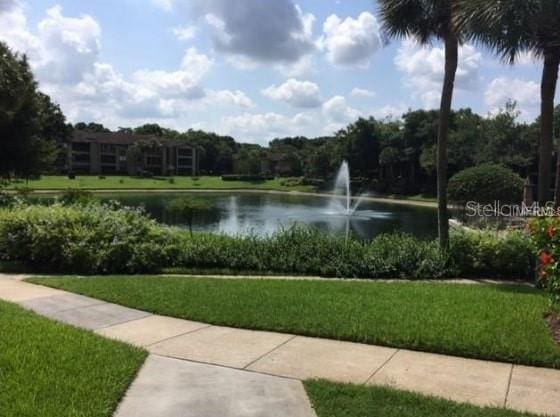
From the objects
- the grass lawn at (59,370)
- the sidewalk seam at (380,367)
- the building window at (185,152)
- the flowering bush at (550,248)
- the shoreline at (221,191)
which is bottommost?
the shoreline at (221,191)

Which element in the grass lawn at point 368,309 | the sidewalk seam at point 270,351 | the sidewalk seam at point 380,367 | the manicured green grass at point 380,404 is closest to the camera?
the manicured green grass at point 380,404

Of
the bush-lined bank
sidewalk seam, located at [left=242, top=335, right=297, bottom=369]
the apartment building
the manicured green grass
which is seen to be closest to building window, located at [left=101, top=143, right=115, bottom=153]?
the apartment building

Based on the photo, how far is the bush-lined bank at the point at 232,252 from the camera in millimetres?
11323

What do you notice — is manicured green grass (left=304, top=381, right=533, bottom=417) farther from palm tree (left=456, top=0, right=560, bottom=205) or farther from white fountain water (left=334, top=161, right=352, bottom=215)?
white fountain water (left=334, top=161, right=352, bottom=215)

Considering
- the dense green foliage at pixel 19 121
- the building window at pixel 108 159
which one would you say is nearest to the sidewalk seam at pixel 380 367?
the dense green foliage at pixel 19 121

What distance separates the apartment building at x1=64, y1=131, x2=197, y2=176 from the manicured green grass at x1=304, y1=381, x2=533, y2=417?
335 feet

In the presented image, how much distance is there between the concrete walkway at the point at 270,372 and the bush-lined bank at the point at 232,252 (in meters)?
4.40

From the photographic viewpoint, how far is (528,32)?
10.5 metres

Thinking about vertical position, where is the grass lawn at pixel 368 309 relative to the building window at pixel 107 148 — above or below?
below

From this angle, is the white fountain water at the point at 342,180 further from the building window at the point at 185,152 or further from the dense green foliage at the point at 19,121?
the dense green foliage at the point at 19,121

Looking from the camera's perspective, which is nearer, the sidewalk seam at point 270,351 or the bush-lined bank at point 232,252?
the sidewalk seam at point 270,351

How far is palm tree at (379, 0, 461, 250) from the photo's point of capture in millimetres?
12672

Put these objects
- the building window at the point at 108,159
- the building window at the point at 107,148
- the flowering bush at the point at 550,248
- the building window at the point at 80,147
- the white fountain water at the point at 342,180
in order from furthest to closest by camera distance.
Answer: the building window at the point at 108,159 → the building window at the point at 107,148 → the building window at the point at 80,147 → the white fountain water at the point at 342,180 → the flowering bush at the point at 550,248

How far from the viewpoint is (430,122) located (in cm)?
6450
